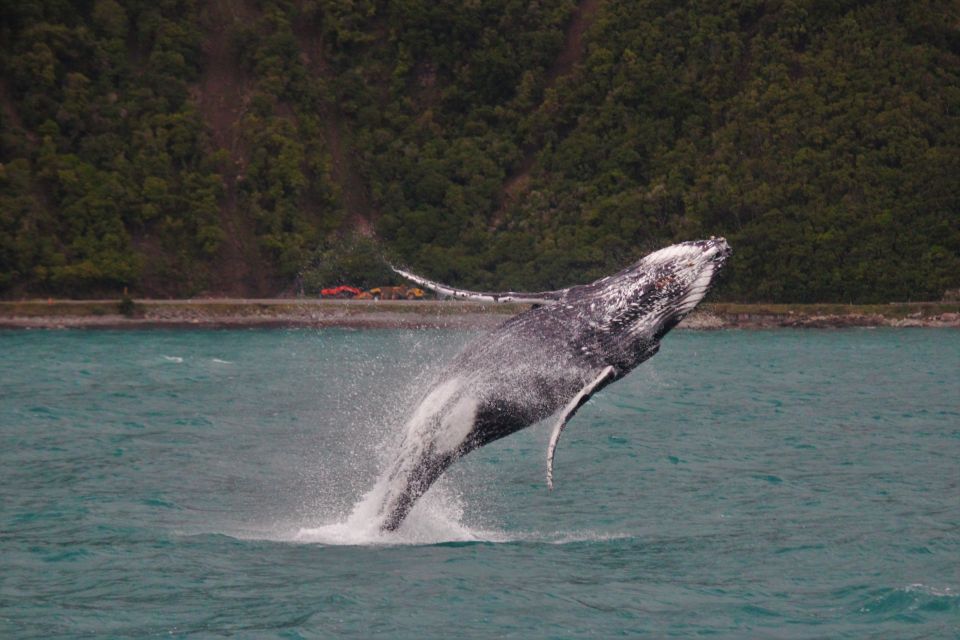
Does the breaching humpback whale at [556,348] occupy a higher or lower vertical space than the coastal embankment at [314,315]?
higher

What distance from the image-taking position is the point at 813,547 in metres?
18.9

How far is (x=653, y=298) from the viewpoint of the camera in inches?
564

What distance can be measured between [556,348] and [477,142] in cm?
8817

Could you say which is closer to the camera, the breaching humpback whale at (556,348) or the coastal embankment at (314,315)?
the breaching humpback whale at (556,348)

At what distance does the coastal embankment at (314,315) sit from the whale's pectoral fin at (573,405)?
57307 millimetres

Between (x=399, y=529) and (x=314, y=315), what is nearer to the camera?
(x=399, y=529)

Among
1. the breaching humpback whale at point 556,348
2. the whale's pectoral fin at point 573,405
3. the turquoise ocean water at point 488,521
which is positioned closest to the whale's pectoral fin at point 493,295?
the breaching humpback whale at point 556,348

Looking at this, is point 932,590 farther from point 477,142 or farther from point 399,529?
point 477,142

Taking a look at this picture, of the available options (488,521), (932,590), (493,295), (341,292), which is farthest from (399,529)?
(341,292)

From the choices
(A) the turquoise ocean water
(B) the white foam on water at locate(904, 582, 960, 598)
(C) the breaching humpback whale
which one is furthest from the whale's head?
(B) the white foam on water at locate(904, 582, 960, 598)

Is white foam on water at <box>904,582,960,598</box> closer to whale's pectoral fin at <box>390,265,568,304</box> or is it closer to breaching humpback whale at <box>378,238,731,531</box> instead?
breaching humpback whale at <box>378,238,731,531</box>

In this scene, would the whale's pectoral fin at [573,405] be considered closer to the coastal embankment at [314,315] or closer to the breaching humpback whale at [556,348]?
the breaching humpback whale at [556,348]

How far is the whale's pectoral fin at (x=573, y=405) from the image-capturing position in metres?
13.5

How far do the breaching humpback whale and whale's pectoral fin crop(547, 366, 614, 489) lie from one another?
0.14 meters
